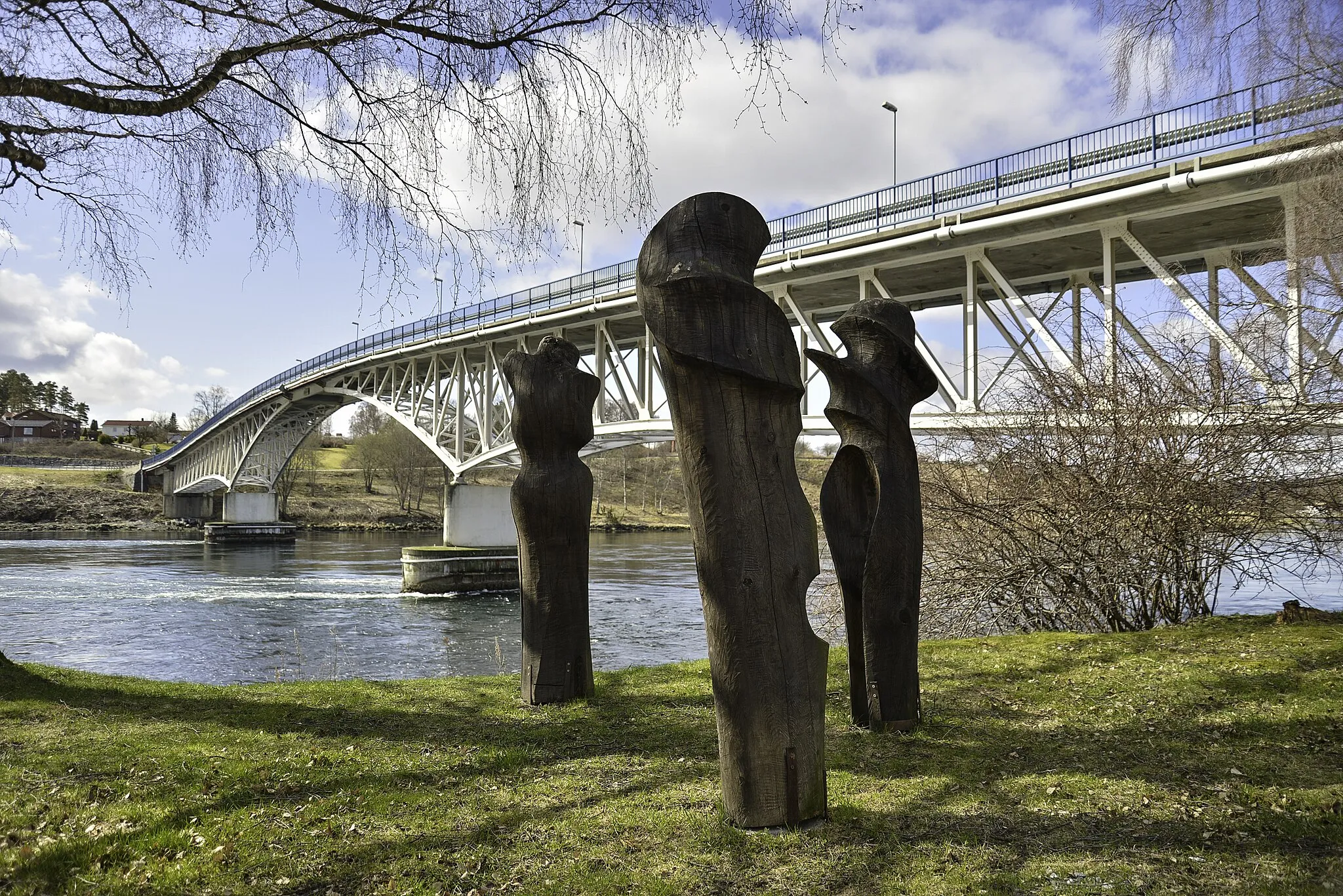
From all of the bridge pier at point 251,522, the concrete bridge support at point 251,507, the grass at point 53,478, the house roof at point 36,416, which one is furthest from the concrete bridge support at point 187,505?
the house roof at point 36,416

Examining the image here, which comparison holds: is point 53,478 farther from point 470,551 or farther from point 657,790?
point 657,790

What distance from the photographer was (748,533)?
4.14m

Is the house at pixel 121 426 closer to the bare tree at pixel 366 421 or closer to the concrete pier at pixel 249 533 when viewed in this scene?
the bare tree at pixel 366 421

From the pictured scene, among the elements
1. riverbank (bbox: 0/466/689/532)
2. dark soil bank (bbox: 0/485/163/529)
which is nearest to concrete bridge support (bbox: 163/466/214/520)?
riverbank (bbox: 0/466/689/532)

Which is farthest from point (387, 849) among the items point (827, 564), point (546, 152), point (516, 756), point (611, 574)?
point (611, 574)

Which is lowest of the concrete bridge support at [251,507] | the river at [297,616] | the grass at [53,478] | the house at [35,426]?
the river at [297,616]

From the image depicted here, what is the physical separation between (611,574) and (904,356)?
31.6 m

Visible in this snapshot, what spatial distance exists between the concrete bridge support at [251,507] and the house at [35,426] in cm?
6350

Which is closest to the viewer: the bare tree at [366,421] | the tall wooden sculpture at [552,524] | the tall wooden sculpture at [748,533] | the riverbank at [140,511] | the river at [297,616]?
the tall wooden sculpture at [748,533]

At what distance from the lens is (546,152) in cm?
538

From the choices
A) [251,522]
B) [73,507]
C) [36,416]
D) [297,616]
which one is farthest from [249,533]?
[36,416]

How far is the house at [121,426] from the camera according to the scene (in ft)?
457

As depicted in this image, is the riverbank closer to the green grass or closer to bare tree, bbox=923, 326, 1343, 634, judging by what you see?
bare tree, bbox=923, 326, 1343, 634

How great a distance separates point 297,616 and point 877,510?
2336 centimetres
